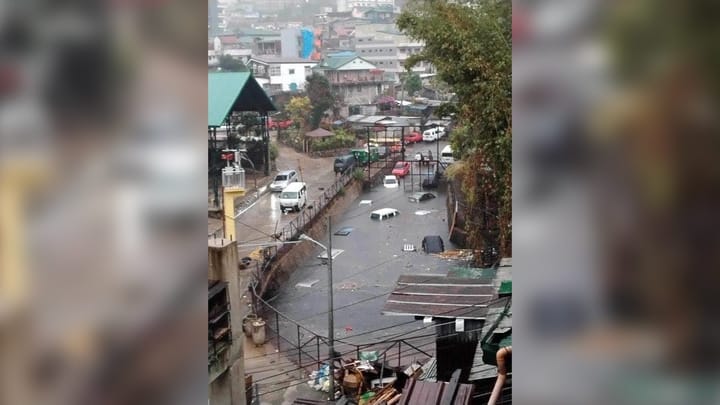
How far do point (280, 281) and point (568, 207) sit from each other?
7252 millimetres

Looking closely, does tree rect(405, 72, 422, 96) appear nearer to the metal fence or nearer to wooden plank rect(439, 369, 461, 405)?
the metal fence

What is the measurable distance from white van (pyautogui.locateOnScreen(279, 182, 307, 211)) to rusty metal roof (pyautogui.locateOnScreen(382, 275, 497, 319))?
9.58ft

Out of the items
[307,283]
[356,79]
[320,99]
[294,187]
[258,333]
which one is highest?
[356,79]

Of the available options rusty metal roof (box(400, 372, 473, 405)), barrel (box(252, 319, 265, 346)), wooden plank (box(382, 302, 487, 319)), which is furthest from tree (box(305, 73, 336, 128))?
rusty metal roof (box(400, 372, 473, 405))

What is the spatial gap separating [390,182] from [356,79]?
332cm

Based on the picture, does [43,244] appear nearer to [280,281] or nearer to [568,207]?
[568,207]

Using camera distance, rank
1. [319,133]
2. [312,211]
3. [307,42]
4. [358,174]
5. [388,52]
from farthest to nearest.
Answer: [358,174] < [312,211] < [319,133] < [388,52] < [307,42]

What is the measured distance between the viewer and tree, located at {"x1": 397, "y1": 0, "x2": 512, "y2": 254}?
461 centimetres

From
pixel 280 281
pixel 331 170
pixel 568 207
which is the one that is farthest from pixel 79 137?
pixel 331 170

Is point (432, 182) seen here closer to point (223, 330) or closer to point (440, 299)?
point (440, 299)

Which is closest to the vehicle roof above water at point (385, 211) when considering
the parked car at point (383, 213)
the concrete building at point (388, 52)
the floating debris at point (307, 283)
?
the parked car at point (383, 213)

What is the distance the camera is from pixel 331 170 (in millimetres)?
9234

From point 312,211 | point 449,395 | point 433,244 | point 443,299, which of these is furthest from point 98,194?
point 433,244

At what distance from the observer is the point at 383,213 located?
1004 cm
